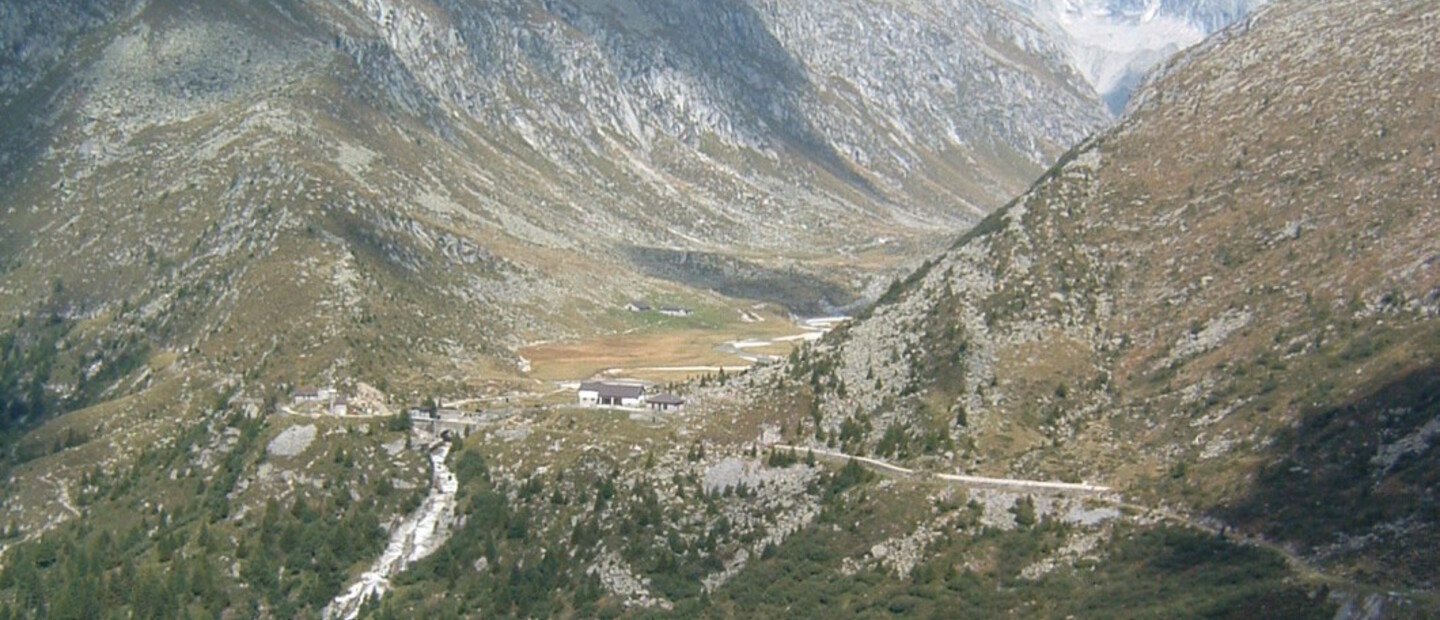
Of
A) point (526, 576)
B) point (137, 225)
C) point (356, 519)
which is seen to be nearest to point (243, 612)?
point (356, 519)

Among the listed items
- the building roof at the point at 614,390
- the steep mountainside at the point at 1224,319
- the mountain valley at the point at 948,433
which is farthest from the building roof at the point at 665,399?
the steep mountainside at the point at 1224,319

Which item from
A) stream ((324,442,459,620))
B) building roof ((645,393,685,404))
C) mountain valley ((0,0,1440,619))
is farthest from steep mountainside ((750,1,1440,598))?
stream ((324,442,459,620))

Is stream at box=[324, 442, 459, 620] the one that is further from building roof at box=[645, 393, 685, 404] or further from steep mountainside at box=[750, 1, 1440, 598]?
steep mountainside at box=[750, 1, 1440, 598]

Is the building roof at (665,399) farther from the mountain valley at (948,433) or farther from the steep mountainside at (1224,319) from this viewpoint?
the steep mountainside at (1224,319)

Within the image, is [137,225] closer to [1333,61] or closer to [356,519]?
[356,519]

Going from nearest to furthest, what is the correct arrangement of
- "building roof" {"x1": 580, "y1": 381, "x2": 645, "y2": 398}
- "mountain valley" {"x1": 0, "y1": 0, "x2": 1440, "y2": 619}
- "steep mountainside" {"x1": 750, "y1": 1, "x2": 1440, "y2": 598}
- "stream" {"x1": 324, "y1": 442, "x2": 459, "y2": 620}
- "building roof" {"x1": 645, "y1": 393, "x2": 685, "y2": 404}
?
Answer: "steep mountainside" {"x1": 750, "y1": 1, "x2": 1440, "y2": 598}, "mountain valley" {"x1": 0, "y1": 0, "x2": 1440, "y2": 619}, "stream" {"x1": 324, "y1": 442, "x2": 459, "y2": 620}, "building roof" {"x1": 645, "y1": 393, "x2": 685, "y2": 404}, "building roof" {"x1": 580, "y1": 381, "x2": 645, "y2": 398}

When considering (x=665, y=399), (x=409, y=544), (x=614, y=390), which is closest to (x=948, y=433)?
(x=665, y=399)

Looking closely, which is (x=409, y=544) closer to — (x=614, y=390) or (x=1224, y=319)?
(x=614, y=390)
